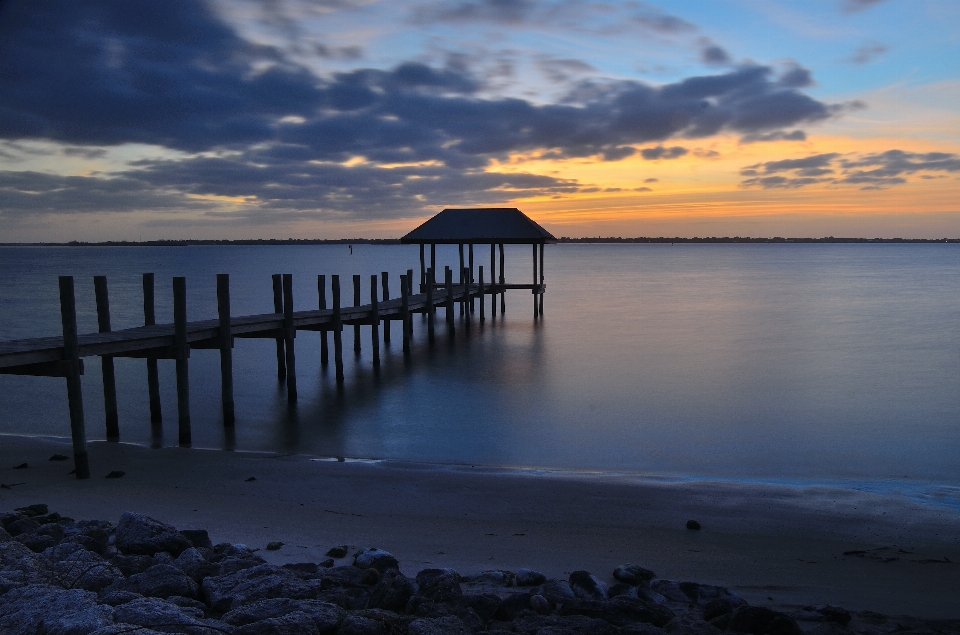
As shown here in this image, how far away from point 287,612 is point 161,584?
897 mm

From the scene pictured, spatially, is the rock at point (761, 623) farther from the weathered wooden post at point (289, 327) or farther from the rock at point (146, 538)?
the weathered wooden post at point (289, 327)

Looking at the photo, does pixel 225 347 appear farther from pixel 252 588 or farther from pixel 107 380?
pixel 252 588

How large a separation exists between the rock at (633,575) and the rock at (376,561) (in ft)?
4.60

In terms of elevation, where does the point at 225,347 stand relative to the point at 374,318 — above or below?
above

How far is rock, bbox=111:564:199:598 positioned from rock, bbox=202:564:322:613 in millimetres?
90

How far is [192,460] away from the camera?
8.02 meters

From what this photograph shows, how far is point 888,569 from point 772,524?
1080 millimetres

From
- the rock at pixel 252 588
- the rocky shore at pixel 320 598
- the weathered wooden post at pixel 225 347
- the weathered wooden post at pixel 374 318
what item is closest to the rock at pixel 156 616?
the rocky shore at pixel 320 598

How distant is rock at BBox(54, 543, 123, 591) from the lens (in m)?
4.07

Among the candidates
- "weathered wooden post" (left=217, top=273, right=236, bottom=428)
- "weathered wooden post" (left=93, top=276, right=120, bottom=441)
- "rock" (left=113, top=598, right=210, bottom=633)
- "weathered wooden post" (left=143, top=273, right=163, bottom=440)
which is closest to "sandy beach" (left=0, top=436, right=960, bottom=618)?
"rock" (left=113, top=598, right=210, bottom=633)

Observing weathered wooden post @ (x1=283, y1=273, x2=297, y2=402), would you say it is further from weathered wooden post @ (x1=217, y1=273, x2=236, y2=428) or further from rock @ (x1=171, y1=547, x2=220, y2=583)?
rock @ (x1=171, y1=547, x2=220, y2=583)

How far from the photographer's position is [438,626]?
139 inches

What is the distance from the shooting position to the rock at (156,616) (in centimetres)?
334

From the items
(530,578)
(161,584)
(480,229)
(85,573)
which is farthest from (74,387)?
(480,229)
